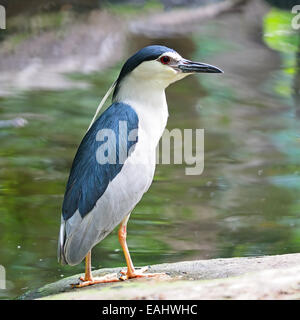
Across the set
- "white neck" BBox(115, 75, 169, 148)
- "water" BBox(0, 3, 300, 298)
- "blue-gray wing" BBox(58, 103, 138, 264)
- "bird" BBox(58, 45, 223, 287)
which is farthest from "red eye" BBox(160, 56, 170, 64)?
"water" BBox(0, 3, 300, 298)

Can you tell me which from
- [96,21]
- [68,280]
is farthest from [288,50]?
[68,280]

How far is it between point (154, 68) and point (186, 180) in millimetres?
3768

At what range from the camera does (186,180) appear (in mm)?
8344

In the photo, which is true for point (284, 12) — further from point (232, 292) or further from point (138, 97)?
point (232, 292)

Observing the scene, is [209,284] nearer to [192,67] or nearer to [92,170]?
[92,170]

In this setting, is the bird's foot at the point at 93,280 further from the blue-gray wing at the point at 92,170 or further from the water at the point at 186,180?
the water at the point at 186,180

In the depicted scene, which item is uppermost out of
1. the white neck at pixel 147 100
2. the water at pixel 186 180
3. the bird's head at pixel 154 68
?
the bird's head at pixel 154 68

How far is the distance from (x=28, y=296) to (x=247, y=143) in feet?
17.9

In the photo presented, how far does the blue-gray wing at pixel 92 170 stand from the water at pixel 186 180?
1.44 metres

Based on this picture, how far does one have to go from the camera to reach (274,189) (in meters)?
8.07

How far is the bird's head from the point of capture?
4.68 m

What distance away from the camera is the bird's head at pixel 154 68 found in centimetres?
468

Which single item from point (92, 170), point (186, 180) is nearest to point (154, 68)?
point (92, 170)

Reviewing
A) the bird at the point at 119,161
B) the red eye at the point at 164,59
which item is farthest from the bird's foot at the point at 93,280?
the red eye at the point at 164,59
